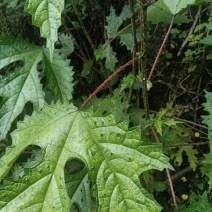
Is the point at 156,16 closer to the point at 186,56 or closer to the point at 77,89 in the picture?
the point at 186,56

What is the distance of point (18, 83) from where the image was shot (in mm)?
1540

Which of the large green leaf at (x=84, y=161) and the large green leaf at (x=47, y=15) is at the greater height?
the large green leaf at (x=47, y=15)

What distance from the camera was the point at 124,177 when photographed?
1.04 m

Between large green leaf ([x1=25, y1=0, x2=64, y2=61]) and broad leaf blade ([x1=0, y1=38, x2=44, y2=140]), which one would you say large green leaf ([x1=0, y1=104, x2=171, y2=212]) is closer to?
large green leaf ([x1=25, y1=0, x2=64, y2=61])

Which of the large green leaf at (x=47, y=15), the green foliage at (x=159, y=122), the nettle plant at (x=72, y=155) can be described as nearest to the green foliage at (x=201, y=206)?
the green foliage at (x=159, y=122)

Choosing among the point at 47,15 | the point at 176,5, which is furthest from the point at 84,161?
the point at 176,5

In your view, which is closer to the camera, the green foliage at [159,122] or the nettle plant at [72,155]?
the nettle plant at [72,155]

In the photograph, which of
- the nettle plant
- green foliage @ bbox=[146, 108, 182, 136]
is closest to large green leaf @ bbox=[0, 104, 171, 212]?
the nettle plant

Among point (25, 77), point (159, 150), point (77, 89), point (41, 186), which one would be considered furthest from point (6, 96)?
point (77, 89)

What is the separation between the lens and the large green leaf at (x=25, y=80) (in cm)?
152

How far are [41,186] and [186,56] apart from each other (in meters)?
1.37

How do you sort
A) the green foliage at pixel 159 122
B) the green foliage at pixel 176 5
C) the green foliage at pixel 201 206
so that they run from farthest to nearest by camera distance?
the green foliage at pixel 201 206 → the green foliage at pixel 159 122 → the green foliage at pixel 176 5

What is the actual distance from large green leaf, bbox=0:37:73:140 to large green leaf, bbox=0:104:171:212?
40cm

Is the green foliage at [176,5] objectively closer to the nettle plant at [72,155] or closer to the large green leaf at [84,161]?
the nettle plant at [72,155]
